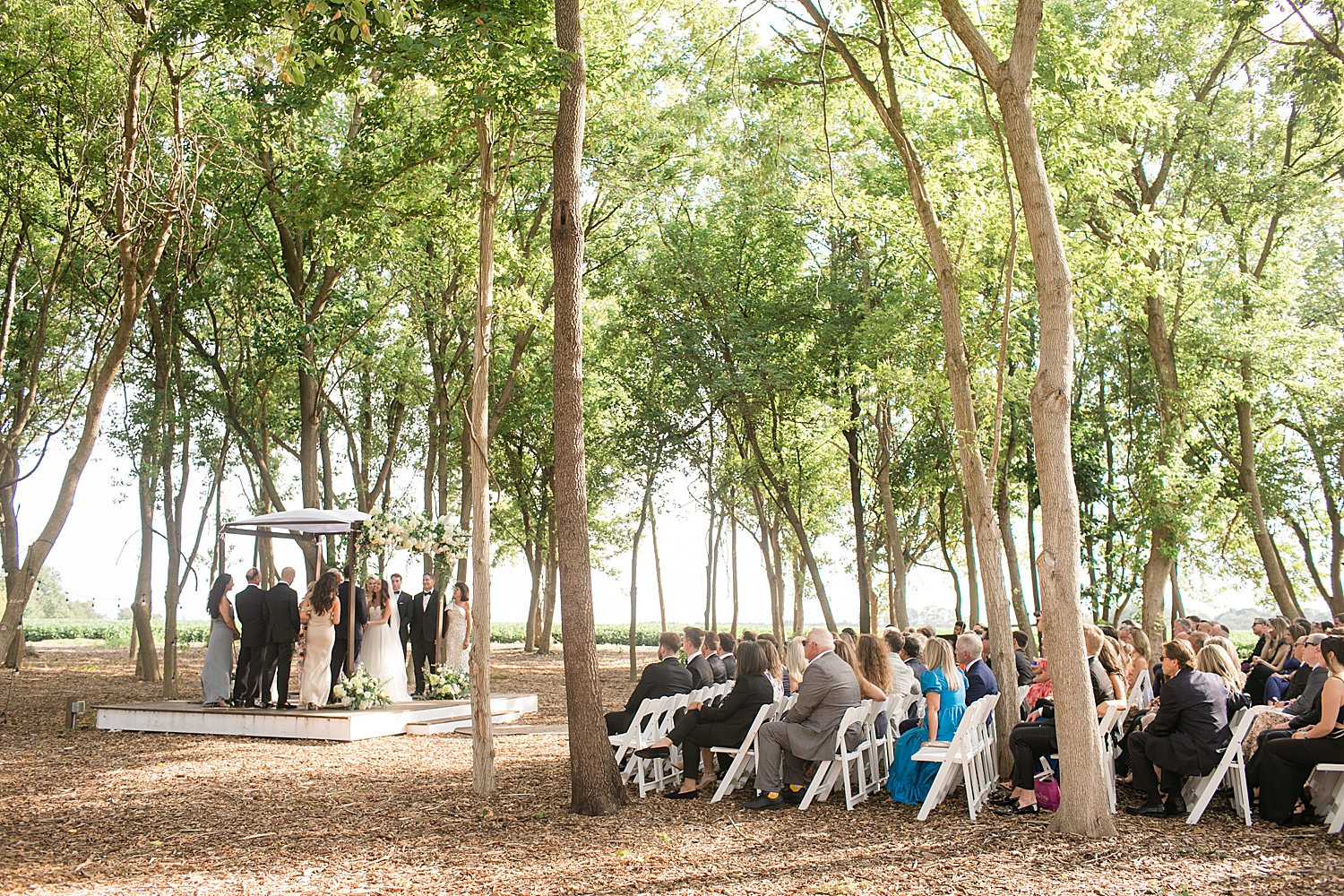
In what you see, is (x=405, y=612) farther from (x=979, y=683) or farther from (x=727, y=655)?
(x=979, y=683)

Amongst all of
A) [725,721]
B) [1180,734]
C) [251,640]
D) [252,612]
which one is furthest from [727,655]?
[251,640]

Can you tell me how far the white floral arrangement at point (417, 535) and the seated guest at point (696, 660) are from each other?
3.58 m

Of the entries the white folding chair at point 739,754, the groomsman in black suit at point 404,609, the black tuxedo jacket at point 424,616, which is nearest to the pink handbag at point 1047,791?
the white folding chair at point 739,754

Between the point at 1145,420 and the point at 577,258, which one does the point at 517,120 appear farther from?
the point at 1145,420

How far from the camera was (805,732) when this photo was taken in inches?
295

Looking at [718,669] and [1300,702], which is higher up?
[718,669]

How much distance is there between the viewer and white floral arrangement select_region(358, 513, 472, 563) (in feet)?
38.2

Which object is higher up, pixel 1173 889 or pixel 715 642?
pixel 715 642

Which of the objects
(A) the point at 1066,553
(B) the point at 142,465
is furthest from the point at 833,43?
(B) the point at 142,465

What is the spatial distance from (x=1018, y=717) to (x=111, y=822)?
7.62 meters

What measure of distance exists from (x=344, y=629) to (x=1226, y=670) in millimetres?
10323

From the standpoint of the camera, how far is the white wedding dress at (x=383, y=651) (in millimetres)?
12922

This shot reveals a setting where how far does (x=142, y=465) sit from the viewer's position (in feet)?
63.1

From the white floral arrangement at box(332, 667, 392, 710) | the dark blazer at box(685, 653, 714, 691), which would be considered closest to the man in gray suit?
the dark blazer at box(685, 653, 714, 691)
